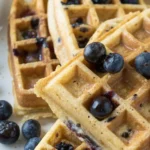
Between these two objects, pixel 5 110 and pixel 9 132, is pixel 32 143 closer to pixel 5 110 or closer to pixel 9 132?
pixel 9 132

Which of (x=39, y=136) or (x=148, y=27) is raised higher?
(x=148, y=27)

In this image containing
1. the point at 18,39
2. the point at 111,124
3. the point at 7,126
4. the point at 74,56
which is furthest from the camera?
the point at 18,39

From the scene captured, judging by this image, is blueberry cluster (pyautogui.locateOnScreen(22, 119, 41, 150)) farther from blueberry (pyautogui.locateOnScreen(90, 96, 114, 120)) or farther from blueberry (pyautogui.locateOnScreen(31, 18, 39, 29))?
blueberry (pyautogui.locateOnScreen(31, 18, 39, 29))

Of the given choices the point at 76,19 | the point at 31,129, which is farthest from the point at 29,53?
the point at 31,129

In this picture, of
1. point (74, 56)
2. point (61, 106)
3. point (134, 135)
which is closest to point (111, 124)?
point (134, 135)

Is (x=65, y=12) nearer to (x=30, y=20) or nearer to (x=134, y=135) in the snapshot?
(x=30, y=20)

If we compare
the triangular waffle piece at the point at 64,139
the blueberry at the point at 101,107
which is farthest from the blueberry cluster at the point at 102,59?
the triangular waffle piece at the point at 64,139
